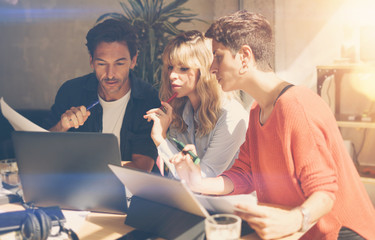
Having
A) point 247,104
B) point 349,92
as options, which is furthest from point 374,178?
point 247,104

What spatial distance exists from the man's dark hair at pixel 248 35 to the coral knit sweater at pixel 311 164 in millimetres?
229

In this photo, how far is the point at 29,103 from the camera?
4.10m

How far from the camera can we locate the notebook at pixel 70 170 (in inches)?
49.6

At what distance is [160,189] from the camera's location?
112cm

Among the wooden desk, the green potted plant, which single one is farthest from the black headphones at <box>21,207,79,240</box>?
the green potted plant

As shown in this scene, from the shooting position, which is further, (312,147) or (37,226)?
(312,147)

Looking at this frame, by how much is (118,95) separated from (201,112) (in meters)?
0.51

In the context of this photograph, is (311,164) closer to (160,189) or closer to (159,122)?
(160,189)

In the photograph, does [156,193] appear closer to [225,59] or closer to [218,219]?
[218,219]

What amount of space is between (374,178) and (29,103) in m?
3.27

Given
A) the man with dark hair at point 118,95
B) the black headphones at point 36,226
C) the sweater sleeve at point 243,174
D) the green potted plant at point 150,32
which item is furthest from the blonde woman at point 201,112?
the green potted plant at point 150,32

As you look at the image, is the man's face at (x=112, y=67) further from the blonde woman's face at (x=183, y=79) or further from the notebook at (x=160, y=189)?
the notebook at (x=160, y=189)

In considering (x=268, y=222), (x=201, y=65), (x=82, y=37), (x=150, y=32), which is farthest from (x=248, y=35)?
(x=82, y=37)

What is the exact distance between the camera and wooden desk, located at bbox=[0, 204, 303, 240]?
1.20 m
